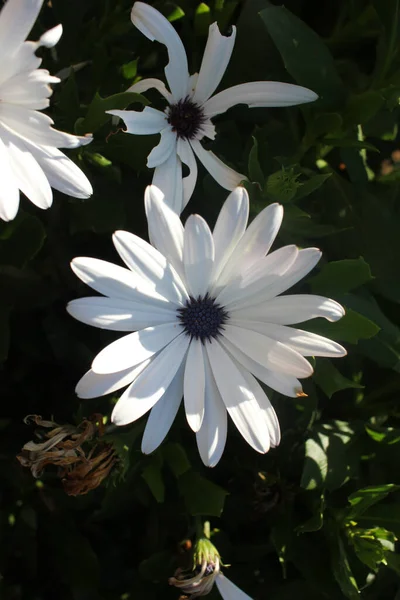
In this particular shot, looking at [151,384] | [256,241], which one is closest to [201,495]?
[151,384]

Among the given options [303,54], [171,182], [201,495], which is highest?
[303,54]

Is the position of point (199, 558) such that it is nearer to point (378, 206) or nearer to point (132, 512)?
point (132, 512)

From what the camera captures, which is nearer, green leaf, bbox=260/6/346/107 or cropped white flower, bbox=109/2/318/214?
cropped white flower, bbox=109/2/318/214

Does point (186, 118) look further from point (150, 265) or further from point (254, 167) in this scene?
point (150, 265)

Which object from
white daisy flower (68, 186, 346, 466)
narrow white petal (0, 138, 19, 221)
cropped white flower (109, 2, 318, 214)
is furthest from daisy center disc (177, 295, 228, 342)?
narrow white petal (0, 138, 19, 221)

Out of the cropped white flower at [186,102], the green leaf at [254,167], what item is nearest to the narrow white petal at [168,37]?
the cropped white flower at [186,102]

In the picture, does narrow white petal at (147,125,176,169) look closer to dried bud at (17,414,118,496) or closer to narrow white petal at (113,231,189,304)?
narrow white petal at (113,231,189,304)

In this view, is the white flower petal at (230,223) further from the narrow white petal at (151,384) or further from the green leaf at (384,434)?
the green leaf at (384,434)
